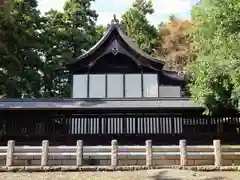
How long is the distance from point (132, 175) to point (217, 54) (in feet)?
20.5

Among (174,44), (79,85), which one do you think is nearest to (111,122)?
(79,85)

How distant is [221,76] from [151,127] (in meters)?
5.38

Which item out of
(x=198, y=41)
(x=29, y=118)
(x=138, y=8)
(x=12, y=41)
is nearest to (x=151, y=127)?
(x=198, y=41)

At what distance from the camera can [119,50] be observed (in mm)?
23406

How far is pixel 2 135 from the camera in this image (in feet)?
60.0

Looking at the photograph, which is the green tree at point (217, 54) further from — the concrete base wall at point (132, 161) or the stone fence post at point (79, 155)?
the stone fence post at point (79, 155)

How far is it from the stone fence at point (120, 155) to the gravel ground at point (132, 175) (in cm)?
82

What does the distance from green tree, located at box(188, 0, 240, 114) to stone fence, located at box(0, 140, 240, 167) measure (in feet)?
7.58

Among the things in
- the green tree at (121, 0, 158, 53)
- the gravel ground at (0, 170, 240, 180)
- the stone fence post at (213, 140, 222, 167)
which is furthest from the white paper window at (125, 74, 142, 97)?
the green tree at (121, 0, 158, 53)

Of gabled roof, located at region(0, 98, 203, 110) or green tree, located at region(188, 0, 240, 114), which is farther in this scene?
gabled roof, located at region(0, 98, 203, 110)

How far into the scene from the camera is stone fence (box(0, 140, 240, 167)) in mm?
14172

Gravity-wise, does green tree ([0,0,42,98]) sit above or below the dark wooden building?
above

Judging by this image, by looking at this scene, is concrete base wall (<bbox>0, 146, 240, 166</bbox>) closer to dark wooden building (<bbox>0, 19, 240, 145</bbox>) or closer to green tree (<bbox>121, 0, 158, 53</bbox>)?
dark wooden building (<bbox>0, 19, 240, 145</bbox>)

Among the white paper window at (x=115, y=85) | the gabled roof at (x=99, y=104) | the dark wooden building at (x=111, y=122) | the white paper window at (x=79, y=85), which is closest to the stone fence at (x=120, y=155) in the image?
the dark wooden building at (x=111, y=122)
